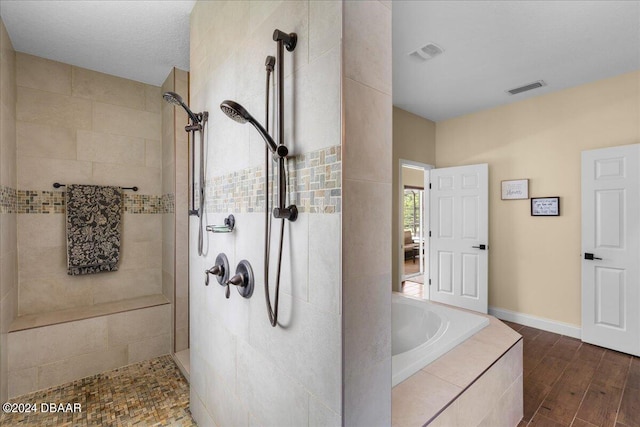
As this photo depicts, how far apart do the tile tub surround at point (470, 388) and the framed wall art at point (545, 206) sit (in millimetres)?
1993

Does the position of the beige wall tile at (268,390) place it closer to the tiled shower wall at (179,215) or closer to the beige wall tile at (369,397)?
the beige wall tile at (369,397)

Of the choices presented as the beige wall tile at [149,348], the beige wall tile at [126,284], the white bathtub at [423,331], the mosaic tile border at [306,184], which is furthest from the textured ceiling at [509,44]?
the beige wall tile at [149,348]

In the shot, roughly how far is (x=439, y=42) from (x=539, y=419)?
2.73 metres

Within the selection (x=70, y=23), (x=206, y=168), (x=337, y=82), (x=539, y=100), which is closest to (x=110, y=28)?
(x=70, y=23)

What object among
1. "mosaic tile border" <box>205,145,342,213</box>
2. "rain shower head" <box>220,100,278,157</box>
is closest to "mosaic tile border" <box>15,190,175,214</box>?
"mosaic tile border" <box>205,145,342,213</box>

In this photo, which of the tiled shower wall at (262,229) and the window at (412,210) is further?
the window at (412,210)

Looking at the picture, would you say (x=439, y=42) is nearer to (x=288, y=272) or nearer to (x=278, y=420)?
(x=288, y=272)

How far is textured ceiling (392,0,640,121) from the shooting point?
76.6 inches

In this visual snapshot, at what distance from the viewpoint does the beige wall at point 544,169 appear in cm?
293

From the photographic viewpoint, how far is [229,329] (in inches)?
58.6

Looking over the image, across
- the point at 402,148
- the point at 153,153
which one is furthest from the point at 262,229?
the point at 402,148

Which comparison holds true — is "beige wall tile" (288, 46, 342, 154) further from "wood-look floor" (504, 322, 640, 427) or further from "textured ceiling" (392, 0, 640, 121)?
"wood-look floor" (504, 322, 640, 427)

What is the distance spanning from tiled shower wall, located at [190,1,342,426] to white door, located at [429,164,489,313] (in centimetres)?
327

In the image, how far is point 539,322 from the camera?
337 cm
